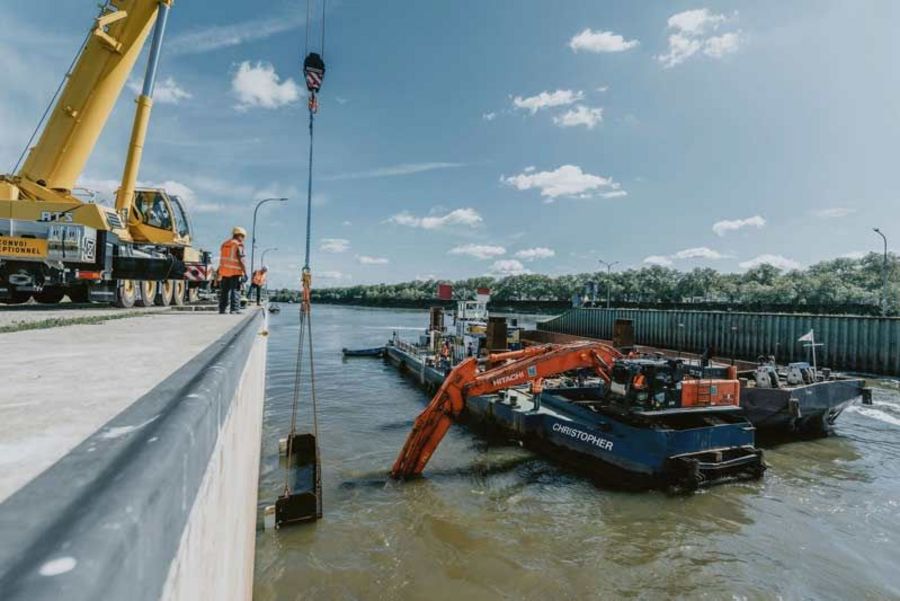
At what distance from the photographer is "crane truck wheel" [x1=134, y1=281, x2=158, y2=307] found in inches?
595

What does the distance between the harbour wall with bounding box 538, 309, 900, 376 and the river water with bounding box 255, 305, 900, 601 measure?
56.1 feet

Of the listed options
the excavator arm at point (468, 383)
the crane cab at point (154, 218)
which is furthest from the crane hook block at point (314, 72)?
the crane cab at point (154, 218)

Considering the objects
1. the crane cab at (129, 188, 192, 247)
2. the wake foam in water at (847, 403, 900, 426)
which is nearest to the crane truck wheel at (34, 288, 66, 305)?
the crane cab at (129, 188, 192, 247)

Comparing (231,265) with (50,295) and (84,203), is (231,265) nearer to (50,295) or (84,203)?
(84,203)

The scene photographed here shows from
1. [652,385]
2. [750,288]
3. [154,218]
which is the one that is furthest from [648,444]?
[750,288]

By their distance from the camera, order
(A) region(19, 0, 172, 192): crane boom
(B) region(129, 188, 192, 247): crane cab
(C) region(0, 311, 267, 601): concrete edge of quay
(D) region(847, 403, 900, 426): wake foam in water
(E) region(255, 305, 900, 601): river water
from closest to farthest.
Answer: (C) region(0, 311, 267, 601): concrete edge of quay < (E) region(255, 305, 900, 601): river water < (A) region(19, 0, 172, 192): crane boom < (D) region(847, 403, 900, 426): wake foam in water < (B) region(129, 188, 192, 247): crane cab

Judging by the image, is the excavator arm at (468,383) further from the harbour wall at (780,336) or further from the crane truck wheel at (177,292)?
the harbour wall at (780,336)

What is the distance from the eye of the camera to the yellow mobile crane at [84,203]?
11.3m

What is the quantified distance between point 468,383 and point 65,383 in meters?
8.99

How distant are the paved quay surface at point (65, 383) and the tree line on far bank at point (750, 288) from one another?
5126cm

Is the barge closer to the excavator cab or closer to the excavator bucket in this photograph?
the excavator cab

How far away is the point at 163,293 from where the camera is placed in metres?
17.1

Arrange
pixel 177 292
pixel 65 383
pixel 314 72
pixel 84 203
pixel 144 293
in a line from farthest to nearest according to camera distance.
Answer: pixel 177 292
pixel 144 293
pixel 84 203
pixel 314 72
pixel 65 383


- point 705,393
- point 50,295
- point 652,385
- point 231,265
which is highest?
point 231,265
